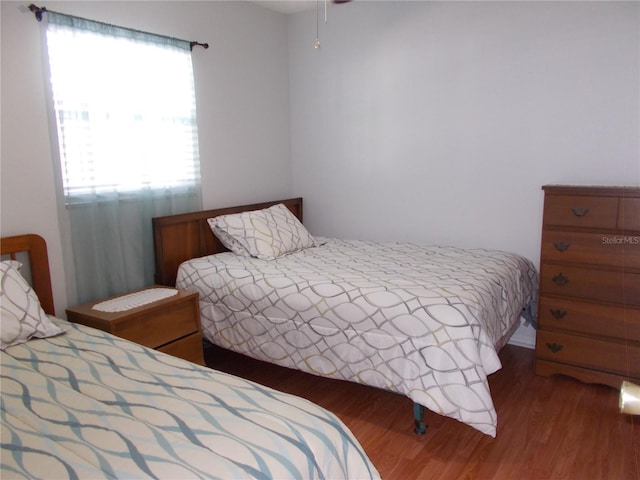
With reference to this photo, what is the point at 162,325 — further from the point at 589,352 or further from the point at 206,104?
the point at 589,352

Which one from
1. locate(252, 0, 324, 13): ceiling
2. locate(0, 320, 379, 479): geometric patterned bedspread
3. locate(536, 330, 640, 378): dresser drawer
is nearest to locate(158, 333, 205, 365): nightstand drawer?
locate(0, 320, 379, 479): geometric patterned bedspread

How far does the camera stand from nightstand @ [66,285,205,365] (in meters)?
2.30

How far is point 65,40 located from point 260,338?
1.87 metres

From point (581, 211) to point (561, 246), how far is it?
0.71 ft

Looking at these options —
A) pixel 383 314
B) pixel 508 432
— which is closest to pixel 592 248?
pixel 508 432

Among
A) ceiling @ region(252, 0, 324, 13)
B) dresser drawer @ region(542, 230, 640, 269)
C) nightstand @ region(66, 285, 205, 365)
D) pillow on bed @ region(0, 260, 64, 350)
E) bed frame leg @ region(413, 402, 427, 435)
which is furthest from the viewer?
ceiling @ region(252, 0, 324, 13)

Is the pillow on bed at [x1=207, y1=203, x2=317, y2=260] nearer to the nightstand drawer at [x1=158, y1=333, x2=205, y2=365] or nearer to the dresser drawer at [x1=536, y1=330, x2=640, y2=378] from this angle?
the nightstand drawer at [x1=158, y1=333, x2=205, y2=365]

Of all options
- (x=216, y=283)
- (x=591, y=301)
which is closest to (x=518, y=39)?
(x=591, y=301)

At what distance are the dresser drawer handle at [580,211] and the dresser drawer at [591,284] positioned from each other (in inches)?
11.6

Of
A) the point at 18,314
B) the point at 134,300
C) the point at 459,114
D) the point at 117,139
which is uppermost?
the point at 459,114

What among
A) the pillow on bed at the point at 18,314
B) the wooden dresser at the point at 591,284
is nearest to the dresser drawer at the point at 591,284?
the wooden dresser at the point at 591,284

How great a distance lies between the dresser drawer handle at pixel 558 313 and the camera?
2641mm

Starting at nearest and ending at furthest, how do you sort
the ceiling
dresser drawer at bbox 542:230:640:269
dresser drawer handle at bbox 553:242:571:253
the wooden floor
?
the wooden floor < dresser drawer at bbox 542:230:640:269 < dresser drawer handle at bbox 553:242:571:253 < the ceiling

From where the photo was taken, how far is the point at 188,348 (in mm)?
2602
